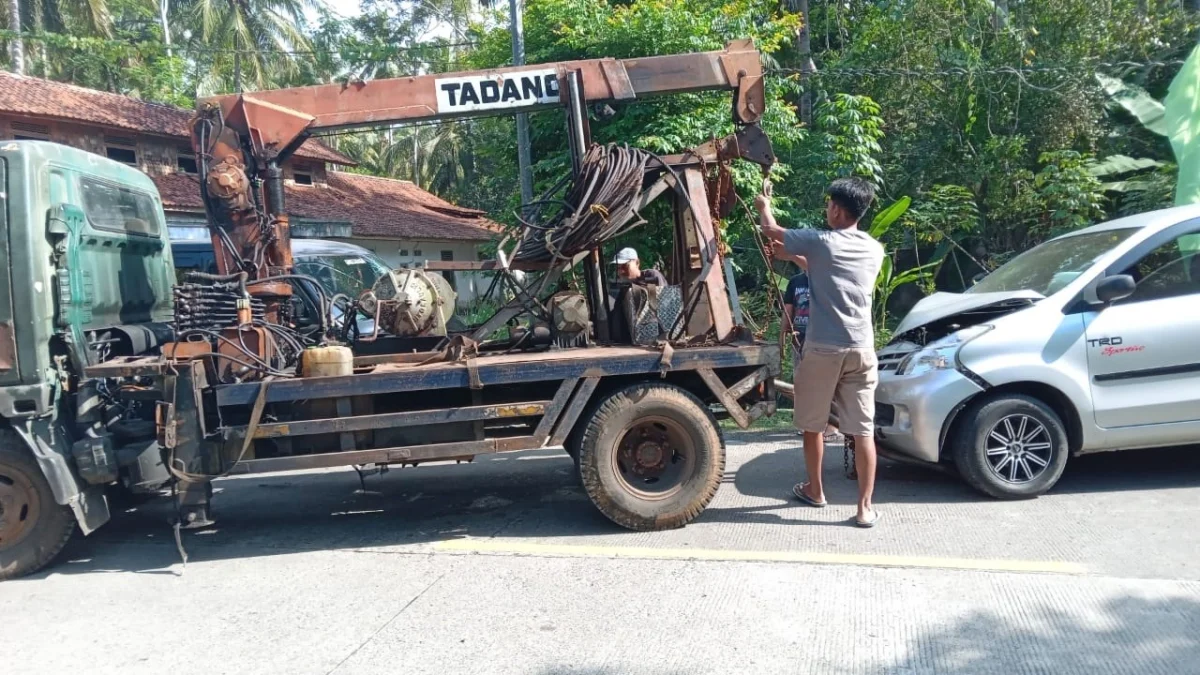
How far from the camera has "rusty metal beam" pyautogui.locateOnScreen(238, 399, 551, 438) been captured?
4848 millimetres

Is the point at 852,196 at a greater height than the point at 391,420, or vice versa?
the point at 852,196

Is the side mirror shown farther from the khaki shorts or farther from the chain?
the chain

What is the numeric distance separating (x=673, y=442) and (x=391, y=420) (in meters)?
1.74

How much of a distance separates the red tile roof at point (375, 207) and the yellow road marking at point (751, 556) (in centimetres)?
1448

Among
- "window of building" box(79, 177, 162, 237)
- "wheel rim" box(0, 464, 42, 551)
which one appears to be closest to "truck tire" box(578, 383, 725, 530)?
"wheel rim" box(0, 464, 42, 551)

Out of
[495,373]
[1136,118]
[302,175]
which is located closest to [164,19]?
[302,175]

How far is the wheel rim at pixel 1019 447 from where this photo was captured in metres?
5.27

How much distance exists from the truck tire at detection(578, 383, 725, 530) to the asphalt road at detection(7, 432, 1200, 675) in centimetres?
18

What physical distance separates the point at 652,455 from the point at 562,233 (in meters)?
1.56

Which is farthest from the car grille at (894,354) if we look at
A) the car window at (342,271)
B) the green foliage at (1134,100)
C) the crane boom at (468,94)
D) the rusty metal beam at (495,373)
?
the green foliage at (1134,100)

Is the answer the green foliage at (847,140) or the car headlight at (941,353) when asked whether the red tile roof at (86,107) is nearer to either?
the green foliage at (847,140)

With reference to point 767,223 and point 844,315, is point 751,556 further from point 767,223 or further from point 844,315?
point 767,223

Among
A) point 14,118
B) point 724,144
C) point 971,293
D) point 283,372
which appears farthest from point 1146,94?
point 14,118

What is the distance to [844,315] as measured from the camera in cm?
491
